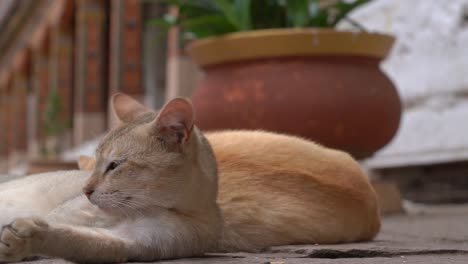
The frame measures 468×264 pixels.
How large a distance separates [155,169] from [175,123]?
Result: 108 millimetres

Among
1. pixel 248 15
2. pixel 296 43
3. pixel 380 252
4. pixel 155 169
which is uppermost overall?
pixel 248 15

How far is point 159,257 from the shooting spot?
5.79 ft

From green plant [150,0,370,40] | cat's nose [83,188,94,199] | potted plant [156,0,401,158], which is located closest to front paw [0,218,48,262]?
cat's nose [83,188,94,199]

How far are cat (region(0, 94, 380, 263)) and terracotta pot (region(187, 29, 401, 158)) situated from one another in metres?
1.20

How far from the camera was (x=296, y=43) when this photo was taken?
3.60 m

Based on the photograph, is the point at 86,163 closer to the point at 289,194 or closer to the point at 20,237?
the point at 289,194

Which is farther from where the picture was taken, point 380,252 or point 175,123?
point 380,252

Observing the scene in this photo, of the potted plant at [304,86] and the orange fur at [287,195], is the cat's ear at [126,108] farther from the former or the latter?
the potted plant at [304,86]

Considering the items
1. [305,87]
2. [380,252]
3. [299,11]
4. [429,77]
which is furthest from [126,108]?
[429,77]

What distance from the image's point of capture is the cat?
1.70m

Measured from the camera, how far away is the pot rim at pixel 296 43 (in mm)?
3604

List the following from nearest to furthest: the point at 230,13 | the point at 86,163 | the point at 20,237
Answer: the point at 20,237 → the point at 86,163 → the point at 230,13

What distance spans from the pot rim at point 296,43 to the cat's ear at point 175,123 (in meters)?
1.89

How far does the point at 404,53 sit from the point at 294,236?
3.55 meters
